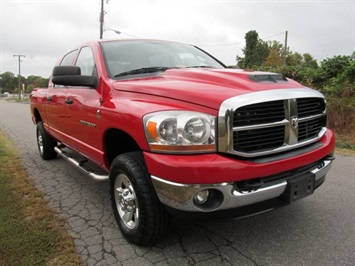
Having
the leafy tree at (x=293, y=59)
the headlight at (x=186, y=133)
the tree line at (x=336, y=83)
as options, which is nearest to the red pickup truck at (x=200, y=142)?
the headlight at (x=186, y=133)

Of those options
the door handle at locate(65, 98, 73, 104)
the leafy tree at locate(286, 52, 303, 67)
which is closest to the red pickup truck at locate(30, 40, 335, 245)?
the door handle at locate(65, 98, 73, 104)

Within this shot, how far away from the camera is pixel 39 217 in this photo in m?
3.36

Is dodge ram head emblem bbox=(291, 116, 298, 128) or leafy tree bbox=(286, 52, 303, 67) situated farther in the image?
leafy tree bbox=(286, 52, 303, 67)

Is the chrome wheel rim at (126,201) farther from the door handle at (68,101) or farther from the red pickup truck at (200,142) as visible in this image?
the door handle at (68,101)

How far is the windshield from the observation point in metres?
3.42

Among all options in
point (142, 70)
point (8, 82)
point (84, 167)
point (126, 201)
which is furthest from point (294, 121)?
point (8, 82)

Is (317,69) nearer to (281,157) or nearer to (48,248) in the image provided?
(281,157)

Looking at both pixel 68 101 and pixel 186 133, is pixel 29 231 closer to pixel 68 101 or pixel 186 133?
pixel 68 101

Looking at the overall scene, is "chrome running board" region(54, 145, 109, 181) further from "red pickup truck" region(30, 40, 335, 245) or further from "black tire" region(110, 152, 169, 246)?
"black tire" region(110, 152, 169, 246)

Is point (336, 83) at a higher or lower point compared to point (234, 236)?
higher

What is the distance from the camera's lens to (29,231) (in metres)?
3.03

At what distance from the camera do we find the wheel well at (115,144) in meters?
3.00

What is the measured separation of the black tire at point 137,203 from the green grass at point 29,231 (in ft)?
1.68

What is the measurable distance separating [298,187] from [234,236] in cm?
81
